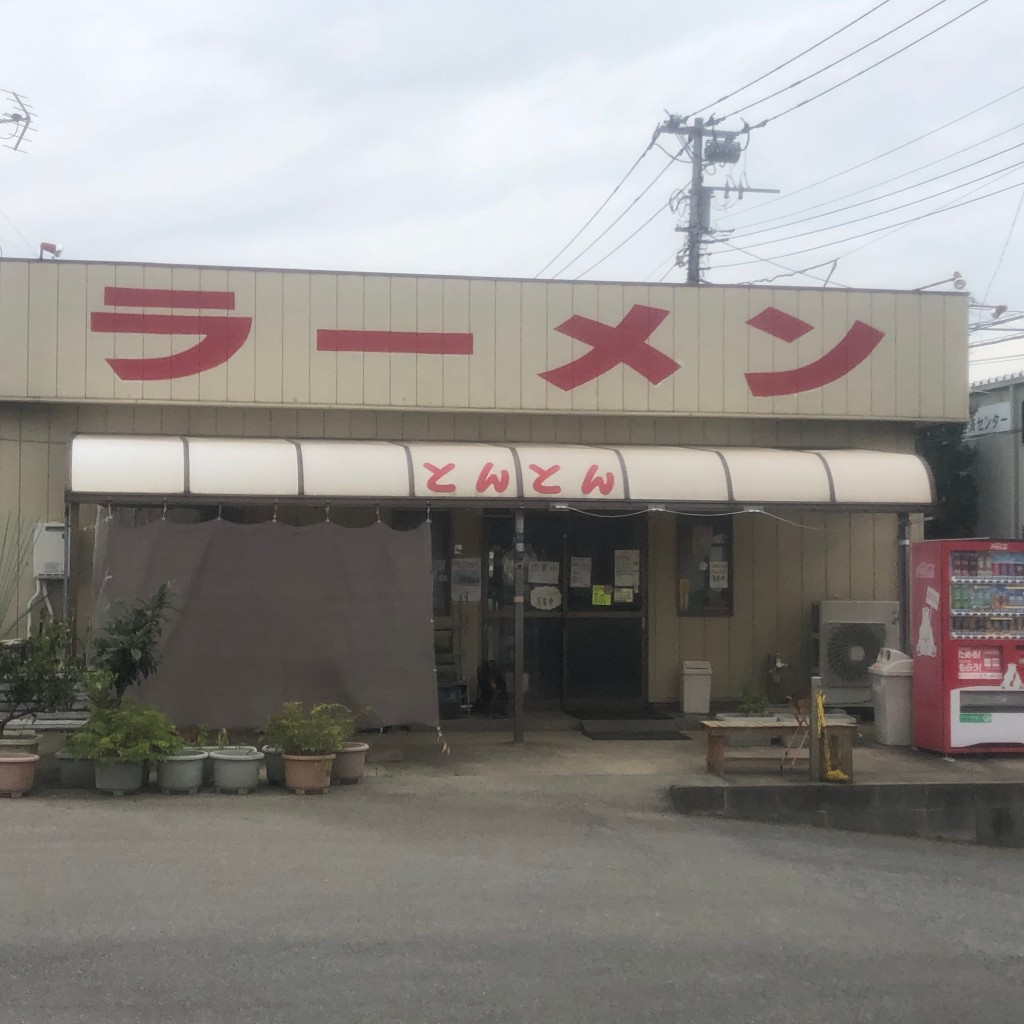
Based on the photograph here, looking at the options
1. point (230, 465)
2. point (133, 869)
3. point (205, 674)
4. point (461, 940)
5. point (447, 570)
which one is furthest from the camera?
point (447, 570)

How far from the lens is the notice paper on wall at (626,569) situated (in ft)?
49.9

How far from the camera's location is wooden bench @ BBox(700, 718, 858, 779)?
37.1 ft

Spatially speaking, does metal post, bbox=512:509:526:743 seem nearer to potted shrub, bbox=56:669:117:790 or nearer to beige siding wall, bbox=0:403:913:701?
beige siding wall, bbox=0:403:913:701

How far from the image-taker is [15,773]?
10328 mm

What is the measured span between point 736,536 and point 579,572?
200 cm

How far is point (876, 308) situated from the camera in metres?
15.2

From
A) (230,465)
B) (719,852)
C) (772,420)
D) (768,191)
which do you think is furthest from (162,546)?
(768,191)

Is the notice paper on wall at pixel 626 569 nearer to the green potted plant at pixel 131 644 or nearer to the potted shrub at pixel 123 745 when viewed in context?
the green potted plant at pixel 131 644

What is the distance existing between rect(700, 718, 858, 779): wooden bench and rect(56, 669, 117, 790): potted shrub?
551 cm

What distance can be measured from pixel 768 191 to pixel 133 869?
26.3 meters

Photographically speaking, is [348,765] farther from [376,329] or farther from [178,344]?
[178,344]

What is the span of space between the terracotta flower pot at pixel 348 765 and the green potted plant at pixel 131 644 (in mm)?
1895

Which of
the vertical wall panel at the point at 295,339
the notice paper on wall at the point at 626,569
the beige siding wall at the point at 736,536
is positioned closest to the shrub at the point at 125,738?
the beige siding wall at the point at 736,536

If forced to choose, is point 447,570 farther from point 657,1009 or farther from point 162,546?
point 657,1009
